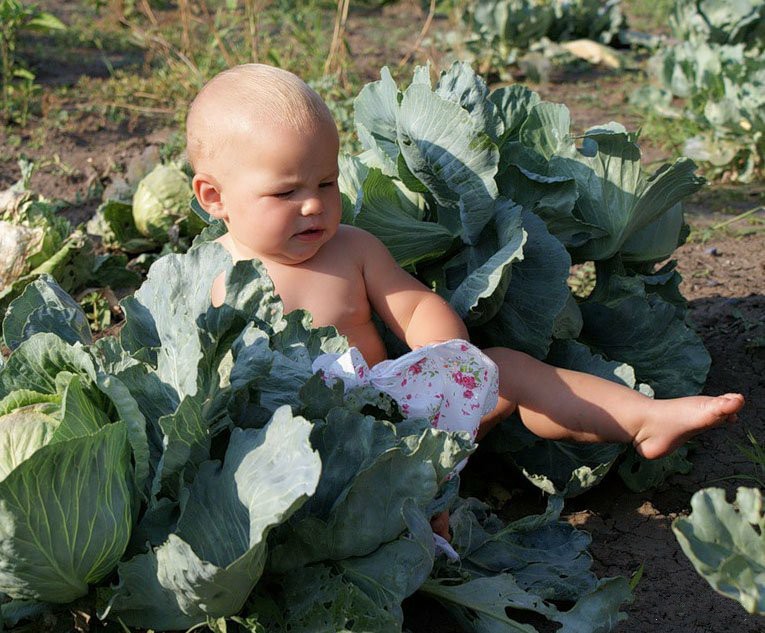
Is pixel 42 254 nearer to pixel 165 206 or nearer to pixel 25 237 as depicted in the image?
pixel 25 237

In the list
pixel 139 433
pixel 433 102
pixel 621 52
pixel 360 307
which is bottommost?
pixel 621 52

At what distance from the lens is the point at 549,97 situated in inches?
267

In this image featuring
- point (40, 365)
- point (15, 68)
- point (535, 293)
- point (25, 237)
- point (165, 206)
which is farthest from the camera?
point (15, 68)

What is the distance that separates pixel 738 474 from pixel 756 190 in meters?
2.50

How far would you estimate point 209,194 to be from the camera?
267 cm

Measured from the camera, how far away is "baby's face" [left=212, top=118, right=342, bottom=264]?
96.8 inches

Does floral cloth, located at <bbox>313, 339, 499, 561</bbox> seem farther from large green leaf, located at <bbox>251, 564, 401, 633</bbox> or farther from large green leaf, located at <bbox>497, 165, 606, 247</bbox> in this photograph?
Answer: large green leaf, located at <bbox>497, 165, 606, 247</bbox>

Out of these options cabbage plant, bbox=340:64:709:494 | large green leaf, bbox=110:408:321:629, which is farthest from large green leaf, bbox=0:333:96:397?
cabbage plant, bbox=340:64:709:494

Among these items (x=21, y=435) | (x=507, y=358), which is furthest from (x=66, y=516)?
(x=507, y=358)

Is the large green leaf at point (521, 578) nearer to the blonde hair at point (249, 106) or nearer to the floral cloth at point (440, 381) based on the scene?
the floral cloth at point (440, 381)

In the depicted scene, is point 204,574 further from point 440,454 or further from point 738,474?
point 738,474

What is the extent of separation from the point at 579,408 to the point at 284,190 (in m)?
0.97

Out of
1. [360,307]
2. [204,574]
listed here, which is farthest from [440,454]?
[360,307]

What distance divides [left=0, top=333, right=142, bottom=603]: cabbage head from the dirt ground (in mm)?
1240
